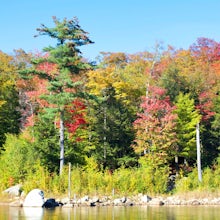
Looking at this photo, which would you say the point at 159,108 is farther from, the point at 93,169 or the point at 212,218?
the point at 212,218

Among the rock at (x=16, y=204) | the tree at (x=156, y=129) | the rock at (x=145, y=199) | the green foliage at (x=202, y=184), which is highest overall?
the tree at (x=156, y=129)

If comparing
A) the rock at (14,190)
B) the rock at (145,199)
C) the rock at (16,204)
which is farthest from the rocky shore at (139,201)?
the rock at (14,190)

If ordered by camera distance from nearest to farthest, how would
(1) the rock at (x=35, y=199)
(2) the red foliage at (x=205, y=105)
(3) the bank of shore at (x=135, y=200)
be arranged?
(1) the rock at (x=35, y=199)
(3) the bank of shore at (x=135, y=200)
(2) the red foliage at (x=205, y=105)

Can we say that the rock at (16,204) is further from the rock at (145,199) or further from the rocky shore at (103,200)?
the rock at (145,199)

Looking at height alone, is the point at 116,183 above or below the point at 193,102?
below

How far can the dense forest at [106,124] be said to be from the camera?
2908 cm

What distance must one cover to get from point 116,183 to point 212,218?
10.7m

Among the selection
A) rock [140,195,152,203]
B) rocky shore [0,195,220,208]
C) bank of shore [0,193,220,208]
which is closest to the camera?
rocky shore [0,195,220,208]

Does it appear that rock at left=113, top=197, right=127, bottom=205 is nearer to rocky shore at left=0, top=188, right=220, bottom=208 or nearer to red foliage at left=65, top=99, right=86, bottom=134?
rocky shore at left=0, top=188, right=220, bottom=208

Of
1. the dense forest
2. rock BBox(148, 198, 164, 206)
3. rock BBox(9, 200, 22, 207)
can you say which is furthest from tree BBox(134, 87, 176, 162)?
rock BBox(9, 200, 22, 207)

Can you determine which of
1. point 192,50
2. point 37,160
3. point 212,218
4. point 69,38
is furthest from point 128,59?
point 212,218

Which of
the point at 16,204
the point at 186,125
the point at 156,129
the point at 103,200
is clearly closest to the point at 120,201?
the point at 103,200

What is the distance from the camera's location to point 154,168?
105 feet

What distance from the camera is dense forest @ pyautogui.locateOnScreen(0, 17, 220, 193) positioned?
95.4ft
